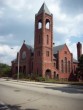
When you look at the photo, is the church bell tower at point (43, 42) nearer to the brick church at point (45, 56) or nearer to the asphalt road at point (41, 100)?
the brick church at point (45, 56)

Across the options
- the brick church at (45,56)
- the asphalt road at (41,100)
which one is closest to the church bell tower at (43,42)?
the brick church at (45,56)

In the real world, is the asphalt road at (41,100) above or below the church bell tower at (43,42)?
below

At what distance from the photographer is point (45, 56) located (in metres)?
55.6

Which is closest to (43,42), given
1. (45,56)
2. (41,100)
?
(45,56)

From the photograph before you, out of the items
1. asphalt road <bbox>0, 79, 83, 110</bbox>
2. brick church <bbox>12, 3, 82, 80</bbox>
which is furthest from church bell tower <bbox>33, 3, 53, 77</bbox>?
asphalt road <bbox>0, 79, 83, 110</bbox>

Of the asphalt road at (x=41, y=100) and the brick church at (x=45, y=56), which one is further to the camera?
the brick church at (x=45, y=56)

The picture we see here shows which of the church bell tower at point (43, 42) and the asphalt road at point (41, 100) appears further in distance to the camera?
the church bell tower at point (43, 42)

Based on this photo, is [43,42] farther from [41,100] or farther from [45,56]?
[41,100]

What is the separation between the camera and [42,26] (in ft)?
184

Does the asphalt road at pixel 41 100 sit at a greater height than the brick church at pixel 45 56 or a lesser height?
lesser

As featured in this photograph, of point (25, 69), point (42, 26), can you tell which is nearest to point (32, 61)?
point (25, 69)

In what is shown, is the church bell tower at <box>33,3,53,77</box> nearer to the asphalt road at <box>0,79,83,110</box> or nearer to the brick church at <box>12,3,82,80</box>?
the brick church at <box>12,3,82,80</box>

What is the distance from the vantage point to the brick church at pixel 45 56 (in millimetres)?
55406

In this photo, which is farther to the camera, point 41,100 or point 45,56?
point 45,56
